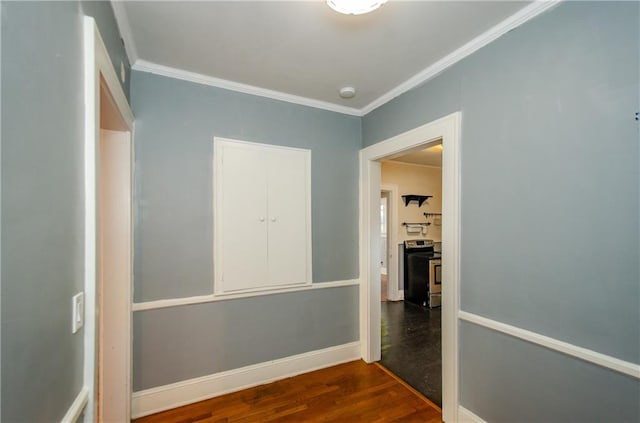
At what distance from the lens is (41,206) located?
0.80 meters

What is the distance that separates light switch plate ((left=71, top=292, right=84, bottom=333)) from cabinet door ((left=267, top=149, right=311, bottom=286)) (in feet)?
5.17

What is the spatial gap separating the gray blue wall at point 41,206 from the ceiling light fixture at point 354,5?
109 cm

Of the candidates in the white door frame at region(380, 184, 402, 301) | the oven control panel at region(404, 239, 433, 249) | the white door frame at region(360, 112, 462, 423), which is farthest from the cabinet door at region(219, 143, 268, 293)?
the oven control panel at region(404, 239, 433, 249)

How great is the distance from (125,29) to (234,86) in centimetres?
84

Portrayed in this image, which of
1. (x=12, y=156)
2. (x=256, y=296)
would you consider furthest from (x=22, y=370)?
(x=256, y=296)

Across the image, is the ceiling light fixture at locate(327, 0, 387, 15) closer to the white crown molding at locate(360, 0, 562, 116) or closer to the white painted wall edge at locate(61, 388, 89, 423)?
the white crown molding at locate(360, 0, 562, 116)

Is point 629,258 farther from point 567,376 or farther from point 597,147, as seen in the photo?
point 567,376

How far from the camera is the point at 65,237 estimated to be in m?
0.95

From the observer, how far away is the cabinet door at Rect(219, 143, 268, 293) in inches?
93.8

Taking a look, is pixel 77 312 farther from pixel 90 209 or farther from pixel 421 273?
pixel 421 273

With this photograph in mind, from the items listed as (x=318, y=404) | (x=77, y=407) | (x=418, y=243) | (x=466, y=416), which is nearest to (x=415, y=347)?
(x=466, y=416)

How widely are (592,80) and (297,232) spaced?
7.14ft

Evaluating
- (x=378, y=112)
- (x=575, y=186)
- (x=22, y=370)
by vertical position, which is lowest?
(x=22, y=370)

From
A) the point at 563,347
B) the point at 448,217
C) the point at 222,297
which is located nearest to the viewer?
the point at 563,347
